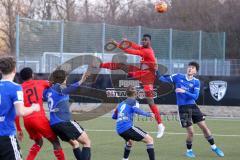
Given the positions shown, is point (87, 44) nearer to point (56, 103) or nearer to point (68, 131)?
point (56, 103)

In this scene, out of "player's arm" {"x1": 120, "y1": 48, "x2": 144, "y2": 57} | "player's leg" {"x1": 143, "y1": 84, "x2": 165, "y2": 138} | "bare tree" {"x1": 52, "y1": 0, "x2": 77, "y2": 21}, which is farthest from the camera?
"bare tree" {"x1": 52, "y1": 0, "x2": 77, "y2": 21}

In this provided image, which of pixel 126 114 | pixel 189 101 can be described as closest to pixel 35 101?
pixel 126 114

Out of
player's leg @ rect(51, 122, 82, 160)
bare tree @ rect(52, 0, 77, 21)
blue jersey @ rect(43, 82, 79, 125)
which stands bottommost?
player's leg @ rect(51, 122, 82, 160)

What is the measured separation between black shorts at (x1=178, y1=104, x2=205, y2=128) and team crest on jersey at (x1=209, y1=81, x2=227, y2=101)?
13.2 m

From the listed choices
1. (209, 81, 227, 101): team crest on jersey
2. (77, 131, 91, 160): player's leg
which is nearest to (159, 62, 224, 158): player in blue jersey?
(77, 131, 91, 160): player's leg

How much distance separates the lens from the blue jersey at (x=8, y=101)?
8250 mm

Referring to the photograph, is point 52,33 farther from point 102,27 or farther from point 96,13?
point 96,13

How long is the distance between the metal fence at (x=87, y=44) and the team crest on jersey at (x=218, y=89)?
1508mm

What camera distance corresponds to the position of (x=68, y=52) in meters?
30.6

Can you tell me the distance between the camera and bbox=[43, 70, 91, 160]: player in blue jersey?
458 inches

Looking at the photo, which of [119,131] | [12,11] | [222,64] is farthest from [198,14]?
[119,131]

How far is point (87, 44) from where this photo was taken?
3109 cm

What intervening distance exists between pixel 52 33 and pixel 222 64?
837 cm

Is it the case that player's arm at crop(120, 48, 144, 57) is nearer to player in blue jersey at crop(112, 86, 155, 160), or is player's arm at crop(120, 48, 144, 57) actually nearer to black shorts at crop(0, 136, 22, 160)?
player in blue jersey at crop(112, 86, 155, 160)
